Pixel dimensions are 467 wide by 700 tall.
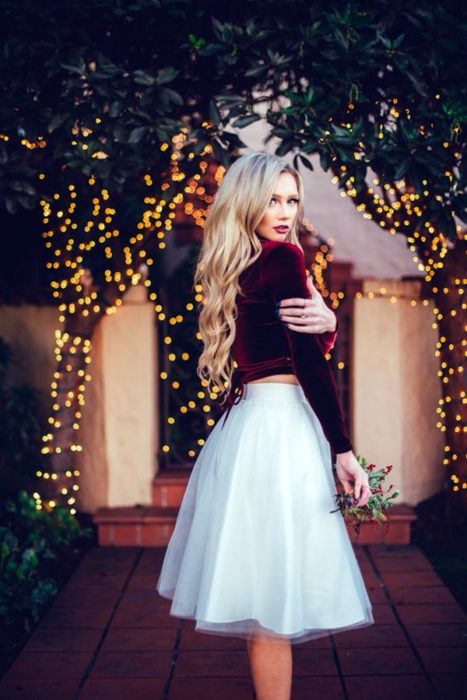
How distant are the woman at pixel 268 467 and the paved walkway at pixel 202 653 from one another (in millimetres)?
824

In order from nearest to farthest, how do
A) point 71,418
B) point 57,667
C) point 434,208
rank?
1. point 57,667
2. point 434,208
3. point 71,418

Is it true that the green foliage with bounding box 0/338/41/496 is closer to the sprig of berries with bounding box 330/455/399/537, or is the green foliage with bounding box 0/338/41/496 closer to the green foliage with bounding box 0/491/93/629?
the green foliage with bounding box 0/491/93/629

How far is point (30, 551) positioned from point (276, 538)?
6.85ft

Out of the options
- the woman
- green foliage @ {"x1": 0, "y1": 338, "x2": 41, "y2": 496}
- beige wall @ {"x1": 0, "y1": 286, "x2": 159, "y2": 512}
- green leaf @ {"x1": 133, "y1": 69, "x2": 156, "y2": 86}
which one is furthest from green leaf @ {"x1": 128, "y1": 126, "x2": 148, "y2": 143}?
green foliage @ {"x1": 0, "y1": 338, "x2": 41, "y2": 496}

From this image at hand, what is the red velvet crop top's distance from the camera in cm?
267

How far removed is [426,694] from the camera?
3.38m

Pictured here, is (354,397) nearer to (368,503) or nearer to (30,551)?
(30,551)

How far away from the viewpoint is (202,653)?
3.85 m

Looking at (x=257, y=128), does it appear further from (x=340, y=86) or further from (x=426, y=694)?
(x=426, y=694)

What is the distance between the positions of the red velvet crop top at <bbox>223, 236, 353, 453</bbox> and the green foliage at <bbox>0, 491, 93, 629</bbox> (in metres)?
2.04

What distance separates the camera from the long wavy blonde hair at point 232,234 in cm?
277

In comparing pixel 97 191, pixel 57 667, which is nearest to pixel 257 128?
pixel 97 191

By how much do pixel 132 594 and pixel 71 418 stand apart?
4.78 feet

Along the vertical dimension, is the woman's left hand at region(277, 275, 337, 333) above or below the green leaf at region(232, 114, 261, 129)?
below
